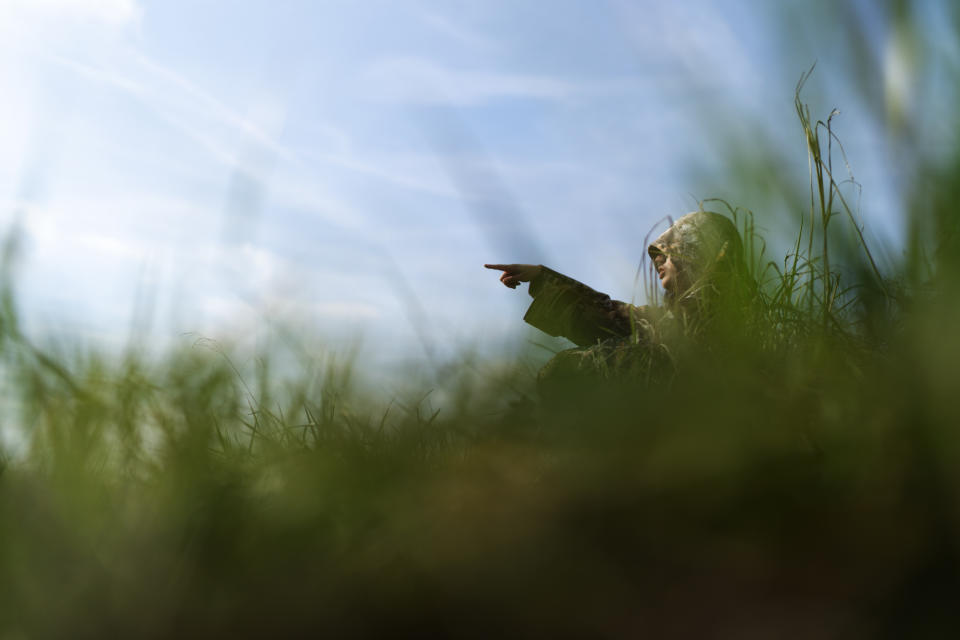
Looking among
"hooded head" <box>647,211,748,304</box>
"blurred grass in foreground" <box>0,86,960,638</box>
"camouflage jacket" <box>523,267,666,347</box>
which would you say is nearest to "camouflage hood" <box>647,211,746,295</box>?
"hooded head" <box>647,211,748,304</box>

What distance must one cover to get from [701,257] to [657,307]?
182 millimetres

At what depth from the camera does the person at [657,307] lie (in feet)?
4.42

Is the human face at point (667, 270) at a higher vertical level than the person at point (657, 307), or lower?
higher

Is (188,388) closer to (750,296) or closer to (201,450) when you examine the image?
(201,450)

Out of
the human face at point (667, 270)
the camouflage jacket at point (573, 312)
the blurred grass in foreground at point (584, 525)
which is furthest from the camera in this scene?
the camouflage jacket at point (573, 312)

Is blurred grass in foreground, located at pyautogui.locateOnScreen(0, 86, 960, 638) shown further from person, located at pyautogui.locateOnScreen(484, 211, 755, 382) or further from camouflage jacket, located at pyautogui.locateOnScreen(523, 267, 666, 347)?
camouflage jacket, located at pyautogui.locateOnScreen(523, 267, 666, 347)

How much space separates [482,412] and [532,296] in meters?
0.95

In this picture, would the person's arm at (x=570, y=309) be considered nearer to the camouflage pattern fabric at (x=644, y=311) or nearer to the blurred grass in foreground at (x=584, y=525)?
the camouflage pattern fabric at (x=644, y=311)

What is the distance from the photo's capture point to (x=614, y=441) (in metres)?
0.81

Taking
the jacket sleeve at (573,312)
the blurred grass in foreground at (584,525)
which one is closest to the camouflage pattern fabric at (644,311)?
the jacket sleeve at (573,312)

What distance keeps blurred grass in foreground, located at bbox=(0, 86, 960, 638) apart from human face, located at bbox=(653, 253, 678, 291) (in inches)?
41.3

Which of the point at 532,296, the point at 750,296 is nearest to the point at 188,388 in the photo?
the point at 750,296

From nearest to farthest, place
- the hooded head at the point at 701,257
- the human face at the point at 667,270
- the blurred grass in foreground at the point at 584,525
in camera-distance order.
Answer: the blurred grass in foreground at the point at 584,525 → the hooded head at the point at 701,257 → the human face at the point at 667,270

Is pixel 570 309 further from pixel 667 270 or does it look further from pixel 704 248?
pixel 704 248
